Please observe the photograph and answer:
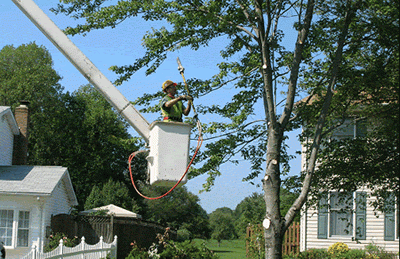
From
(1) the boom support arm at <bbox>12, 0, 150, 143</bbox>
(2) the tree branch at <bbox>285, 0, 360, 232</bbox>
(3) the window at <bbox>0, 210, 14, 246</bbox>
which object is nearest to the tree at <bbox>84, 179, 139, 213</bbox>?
(3) the window at <bbox>0, 210, 14, 246</bbox>

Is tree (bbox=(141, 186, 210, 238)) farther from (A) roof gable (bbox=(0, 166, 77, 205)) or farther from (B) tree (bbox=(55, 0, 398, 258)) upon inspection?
(B) tree (bbox=(55, 0, 398, 258))

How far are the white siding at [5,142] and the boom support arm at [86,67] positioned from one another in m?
15.2

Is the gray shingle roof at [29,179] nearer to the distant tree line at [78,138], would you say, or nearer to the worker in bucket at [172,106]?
the distant tree line at [78,138]

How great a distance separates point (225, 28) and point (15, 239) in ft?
38.8

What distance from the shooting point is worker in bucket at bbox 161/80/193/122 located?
201 inches

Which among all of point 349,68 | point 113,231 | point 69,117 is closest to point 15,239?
point 113,231

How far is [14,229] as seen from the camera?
17.1 m

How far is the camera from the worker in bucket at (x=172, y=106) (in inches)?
201

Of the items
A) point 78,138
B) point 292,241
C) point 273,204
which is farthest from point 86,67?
point 78,138

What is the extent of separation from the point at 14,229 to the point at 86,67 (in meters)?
13.1

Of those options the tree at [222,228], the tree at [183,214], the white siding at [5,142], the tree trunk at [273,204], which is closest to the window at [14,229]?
the white siding at [5,142]

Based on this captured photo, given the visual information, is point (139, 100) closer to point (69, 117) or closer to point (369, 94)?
point (369, 94)

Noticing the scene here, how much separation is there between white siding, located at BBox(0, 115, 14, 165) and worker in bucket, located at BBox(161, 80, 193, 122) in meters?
16.7

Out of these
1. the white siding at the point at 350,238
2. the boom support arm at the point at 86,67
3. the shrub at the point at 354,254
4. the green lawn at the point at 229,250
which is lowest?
the green lawn at the point at 229,250
